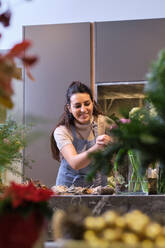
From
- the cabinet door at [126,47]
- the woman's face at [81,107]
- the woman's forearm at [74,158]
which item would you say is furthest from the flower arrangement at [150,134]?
the cabinet door at [126,47]

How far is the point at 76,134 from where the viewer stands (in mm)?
2453

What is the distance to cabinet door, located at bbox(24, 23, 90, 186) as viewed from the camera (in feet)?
11.8

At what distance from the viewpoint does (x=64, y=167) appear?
243 centimetres

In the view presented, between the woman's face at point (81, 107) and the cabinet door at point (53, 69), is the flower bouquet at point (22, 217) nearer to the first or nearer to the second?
the woman's face at point (81, 107)

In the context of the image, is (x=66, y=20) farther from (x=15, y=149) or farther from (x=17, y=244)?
(x=17, y=244)

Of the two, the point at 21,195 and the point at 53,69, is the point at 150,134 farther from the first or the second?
the point at 53,69

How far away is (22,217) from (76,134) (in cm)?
181

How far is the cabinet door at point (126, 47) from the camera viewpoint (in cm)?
355

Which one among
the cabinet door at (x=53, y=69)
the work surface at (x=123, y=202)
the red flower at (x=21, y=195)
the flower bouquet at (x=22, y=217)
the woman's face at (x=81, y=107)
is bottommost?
the work surface at (x=123, y=202)

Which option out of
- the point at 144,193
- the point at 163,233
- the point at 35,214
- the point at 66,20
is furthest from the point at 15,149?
the point at 66,20

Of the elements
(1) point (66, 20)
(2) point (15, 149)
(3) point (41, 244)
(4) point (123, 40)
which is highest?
(1) point (66, 20)

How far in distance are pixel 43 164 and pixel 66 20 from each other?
1287 mm

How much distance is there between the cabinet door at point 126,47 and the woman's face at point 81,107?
3.98 ft

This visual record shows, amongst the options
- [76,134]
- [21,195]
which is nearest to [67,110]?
[76,134]
